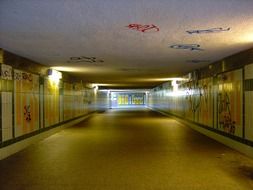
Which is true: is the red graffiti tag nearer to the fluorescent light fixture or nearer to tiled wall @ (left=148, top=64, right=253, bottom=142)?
tiled wall @ (left=148, top=64, right=253, bottom=142)

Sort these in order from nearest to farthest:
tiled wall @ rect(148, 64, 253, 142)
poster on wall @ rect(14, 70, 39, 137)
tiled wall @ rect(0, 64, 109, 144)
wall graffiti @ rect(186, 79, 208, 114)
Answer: tiled wall @ rect(0, 64, 109, 144), tiled wall @ rect(148, 64, 253, 142), poster on wall @ rect(14, 70, 39, 137), wall graffiti @ rect(186, 79, 208, 114)

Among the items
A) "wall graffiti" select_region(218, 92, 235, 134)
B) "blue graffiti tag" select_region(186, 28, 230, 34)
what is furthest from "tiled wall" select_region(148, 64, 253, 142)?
"blue graffiti tag" select_region(186, 28, 230, 34)

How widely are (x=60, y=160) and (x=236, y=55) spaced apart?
5885 millimetres

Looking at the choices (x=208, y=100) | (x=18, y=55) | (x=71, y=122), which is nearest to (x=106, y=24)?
(x=18, y=55)

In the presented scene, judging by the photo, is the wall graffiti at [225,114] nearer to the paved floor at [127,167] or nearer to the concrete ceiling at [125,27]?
the paved floor at [127,167]

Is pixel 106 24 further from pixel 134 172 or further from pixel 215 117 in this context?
pixel 215 117

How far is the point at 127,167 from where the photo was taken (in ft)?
23.0

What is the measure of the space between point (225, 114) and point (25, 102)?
6.53 meters

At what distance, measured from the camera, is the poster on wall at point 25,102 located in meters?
9.12

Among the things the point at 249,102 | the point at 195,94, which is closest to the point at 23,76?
the point at 249,102

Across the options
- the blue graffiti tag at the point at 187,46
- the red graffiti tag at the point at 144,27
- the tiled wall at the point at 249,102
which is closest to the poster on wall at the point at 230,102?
the tiled wall at the point at 249,102

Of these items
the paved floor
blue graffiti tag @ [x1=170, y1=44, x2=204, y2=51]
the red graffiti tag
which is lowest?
the paved floor

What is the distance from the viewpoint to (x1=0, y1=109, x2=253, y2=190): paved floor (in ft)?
18.6

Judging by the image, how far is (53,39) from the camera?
6891 millimetres
